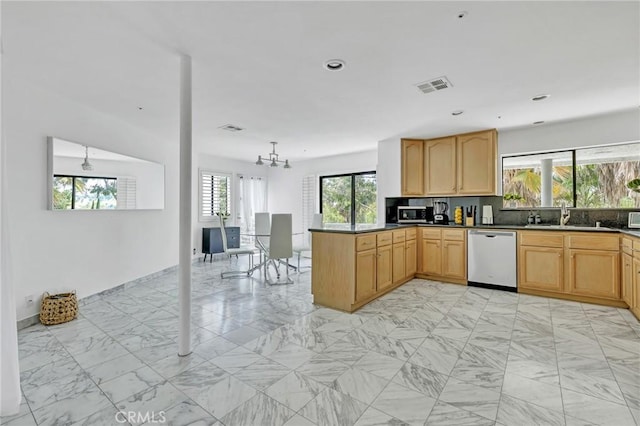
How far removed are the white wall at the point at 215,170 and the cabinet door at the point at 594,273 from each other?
607 centimetres

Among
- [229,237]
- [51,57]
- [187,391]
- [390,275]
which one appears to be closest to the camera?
[187,391]

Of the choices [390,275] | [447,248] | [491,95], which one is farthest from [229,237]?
[491,95]

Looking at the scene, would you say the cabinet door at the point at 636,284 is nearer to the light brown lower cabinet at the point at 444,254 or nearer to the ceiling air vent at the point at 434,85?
the light brown lower cabinet at the point at 444,254

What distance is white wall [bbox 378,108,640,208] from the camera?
374 centimetres

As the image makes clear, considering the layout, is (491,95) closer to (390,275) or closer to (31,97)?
(390,275)

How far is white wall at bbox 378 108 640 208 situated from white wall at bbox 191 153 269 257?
363 centimetres

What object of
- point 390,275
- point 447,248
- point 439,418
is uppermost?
point 447,248

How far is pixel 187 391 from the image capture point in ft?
6.07

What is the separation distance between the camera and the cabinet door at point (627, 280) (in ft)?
10.2

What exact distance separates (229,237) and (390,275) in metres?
3.79

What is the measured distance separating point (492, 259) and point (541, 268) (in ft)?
1.85

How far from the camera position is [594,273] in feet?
11.5

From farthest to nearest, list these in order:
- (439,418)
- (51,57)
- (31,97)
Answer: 1. (31,97)
2. (51,57)
3. (439,418)
